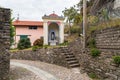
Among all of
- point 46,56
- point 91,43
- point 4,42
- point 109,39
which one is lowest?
point 46,56

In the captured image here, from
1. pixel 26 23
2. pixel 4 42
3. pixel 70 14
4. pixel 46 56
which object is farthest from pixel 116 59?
pixel 26 23

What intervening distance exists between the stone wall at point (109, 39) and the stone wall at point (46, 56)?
347 cm

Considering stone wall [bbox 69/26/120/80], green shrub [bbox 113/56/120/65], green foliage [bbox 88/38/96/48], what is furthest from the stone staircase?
green shrub [bbox 113/56/120/65]

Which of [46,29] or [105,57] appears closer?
[105,57]

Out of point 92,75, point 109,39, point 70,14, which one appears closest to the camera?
point 109,39

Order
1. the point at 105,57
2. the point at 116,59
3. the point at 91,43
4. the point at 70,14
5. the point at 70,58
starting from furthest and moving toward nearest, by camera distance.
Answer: the point at 70,14 → the point at 70,58 → the point at 91,43 → the point at 105,57 → the point at 116,59

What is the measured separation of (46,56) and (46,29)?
8967mm

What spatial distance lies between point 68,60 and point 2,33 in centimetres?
619

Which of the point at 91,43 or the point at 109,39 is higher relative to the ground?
the point at 109,39

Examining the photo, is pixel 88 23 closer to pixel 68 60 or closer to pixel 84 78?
pixel 68 60

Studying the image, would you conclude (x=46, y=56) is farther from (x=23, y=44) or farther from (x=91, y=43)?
(x=23, y=44)

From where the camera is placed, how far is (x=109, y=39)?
35.9ft

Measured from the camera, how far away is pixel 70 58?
15.1m

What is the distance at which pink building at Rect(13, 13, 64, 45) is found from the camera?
25.8 m
